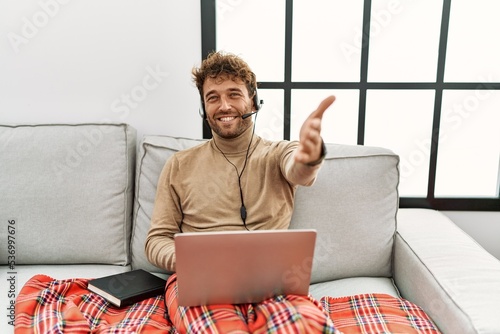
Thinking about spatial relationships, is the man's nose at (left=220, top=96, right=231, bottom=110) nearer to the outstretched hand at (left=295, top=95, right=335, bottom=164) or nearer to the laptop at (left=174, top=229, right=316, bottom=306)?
the outstretched hand at (left=295, top=95, right=335, bottom=164)

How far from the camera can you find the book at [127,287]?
1.17 meters

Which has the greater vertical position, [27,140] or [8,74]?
[8,74]

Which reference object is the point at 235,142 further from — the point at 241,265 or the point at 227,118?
the point at 241,265

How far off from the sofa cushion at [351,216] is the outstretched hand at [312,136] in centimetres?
47

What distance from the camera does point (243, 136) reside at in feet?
4.34

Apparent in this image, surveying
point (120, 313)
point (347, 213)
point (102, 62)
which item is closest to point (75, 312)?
point (120, 313)

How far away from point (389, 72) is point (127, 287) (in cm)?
133

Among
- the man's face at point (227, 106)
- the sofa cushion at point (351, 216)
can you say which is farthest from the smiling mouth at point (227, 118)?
the sofa cushion at point (351, 216)

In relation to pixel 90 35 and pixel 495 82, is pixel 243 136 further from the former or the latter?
pixel 495 82

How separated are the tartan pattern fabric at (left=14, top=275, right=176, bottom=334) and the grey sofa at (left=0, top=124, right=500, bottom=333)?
17cm

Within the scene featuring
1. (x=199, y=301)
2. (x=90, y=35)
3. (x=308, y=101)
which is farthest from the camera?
(x=308, y=101)

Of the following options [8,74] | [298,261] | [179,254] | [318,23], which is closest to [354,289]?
[298,261]

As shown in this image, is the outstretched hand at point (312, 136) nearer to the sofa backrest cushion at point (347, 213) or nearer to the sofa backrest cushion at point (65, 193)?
the sofa backrest cushion at point (347, 213)

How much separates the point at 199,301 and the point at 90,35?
3.89ft
